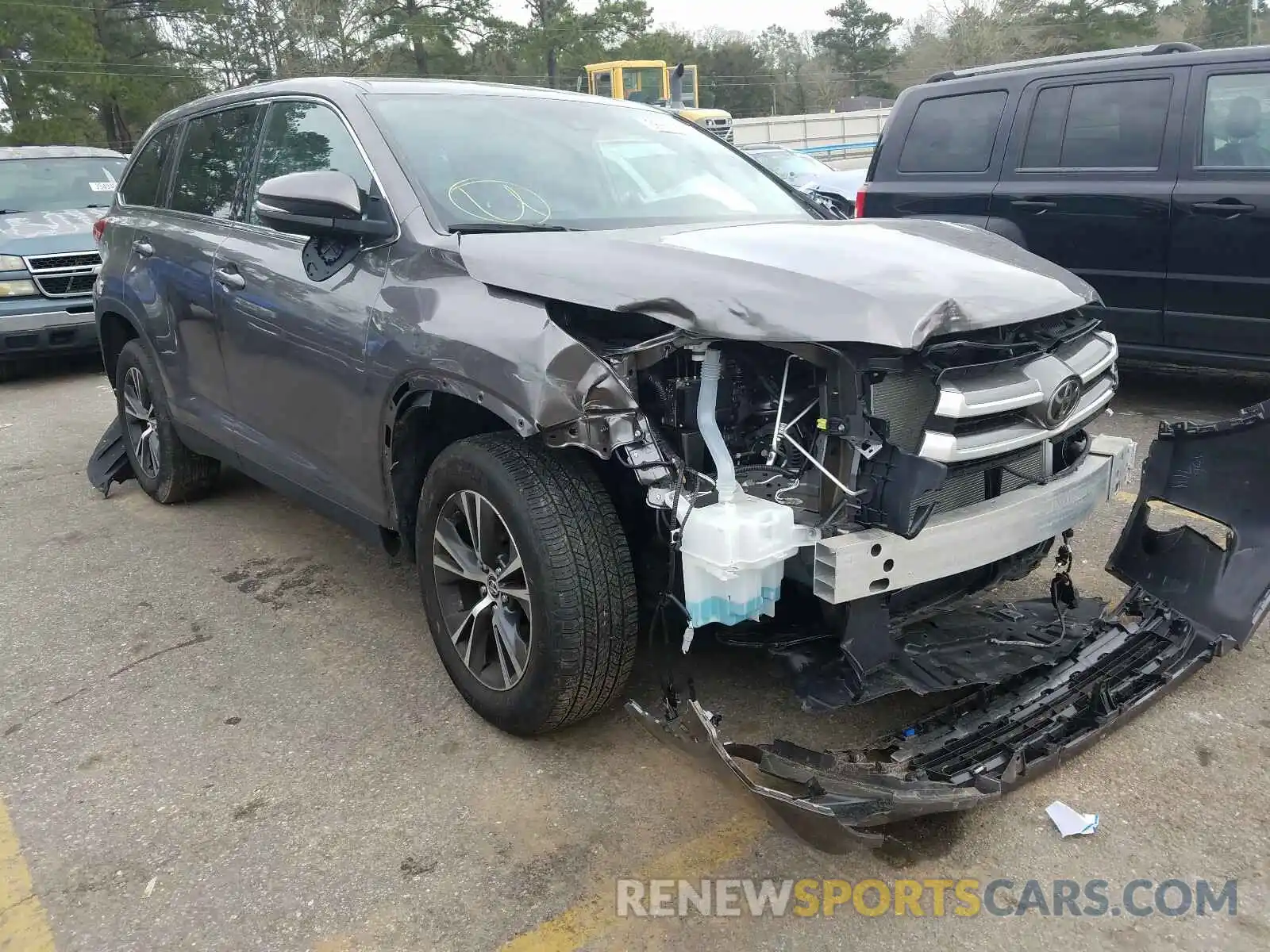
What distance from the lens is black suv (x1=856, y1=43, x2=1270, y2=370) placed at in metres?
5.28

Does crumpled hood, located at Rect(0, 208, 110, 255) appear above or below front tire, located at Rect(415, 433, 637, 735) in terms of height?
above

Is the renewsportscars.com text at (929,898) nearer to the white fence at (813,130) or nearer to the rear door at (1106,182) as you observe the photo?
the rear door at (1106,182)

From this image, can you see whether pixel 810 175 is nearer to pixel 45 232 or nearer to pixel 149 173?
pixel 45 232

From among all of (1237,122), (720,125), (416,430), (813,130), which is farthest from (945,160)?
(813,130)

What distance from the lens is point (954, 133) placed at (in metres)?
6.40

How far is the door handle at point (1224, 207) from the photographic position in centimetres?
519

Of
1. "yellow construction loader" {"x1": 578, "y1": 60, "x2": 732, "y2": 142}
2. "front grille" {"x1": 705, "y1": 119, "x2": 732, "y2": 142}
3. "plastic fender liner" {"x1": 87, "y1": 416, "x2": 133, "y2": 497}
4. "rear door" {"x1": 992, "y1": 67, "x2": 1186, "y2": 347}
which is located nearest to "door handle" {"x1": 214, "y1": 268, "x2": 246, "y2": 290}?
"plastic fender liner" {"x1": 87, "y1": 416, "x2": 133, "y2": 497}

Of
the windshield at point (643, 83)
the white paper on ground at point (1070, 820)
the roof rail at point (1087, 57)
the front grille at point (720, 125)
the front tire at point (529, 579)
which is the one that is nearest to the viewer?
the white paper on ground at point (1070, 820)

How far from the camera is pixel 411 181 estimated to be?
309cm

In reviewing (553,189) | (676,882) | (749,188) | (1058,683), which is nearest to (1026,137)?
(749,188)

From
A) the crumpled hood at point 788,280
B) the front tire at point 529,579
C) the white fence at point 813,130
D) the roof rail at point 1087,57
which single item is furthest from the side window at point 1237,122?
the white fence at point 813,130

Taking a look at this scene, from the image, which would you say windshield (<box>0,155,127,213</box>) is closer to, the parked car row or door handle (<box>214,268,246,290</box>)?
door handle (<box>214,268,246,290</box>)

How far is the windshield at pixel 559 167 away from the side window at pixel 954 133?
2.95 meters

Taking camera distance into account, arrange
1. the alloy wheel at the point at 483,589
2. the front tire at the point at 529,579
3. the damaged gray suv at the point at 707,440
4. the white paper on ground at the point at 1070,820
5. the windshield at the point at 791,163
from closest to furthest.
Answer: the damaged gray suv at the point at 707,440 → the white paper on ground at the point at 1070,820 → the front tire at the point at 529,579 → the alloy wheel at the point at 483,589 → the windshield at the point at 791,163
